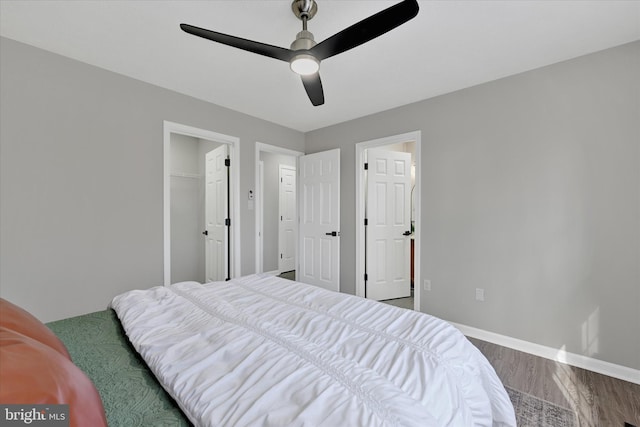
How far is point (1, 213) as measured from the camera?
77.3 inches

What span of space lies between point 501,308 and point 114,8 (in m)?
3.85

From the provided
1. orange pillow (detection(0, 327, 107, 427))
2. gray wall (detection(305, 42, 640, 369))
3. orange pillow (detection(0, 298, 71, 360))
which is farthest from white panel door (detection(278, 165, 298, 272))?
orange pillow (detection(0, 327, 107, 427))

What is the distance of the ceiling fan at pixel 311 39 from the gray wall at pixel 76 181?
1555 mm

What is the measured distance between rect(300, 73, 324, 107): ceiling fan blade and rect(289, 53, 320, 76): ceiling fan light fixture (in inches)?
6.2

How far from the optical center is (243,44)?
153 centimetres

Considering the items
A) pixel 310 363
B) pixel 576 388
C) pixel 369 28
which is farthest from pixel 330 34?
pixel 576 388

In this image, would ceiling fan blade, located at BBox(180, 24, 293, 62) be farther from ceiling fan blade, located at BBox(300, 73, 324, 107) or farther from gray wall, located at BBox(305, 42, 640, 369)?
gray wall, located at BBox(305, 42, 640, 369)

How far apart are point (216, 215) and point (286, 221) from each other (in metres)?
1.73

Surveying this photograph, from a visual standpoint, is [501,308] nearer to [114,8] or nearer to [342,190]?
[342,190]

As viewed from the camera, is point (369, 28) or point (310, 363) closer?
point (310, 363)

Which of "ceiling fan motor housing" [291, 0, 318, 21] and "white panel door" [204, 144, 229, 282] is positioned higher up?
"ceiling fan motor housing" [291, 0, 318, 21]

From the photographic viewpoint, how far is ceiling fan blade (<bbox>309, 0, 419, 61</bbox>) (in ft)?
3.97

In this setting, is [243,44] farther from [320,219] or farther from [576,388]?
[576,388]

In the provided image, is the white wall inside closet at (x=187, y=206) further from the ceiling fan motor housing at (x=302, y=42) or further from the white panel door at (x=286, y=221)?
the ceiling fan motor housing at (x=302, y=42)
